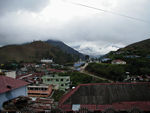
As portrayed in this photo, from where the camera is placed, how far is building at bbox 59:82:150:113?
812cm

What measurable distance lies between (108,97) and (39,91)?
55.0 ft

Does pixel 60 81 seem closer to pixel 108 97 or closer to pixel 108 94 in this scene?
pixel 108 94

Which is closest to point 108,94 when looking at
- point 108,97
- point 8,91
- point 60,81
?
point 108,97

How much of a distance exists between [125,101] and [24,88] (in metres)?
7.71

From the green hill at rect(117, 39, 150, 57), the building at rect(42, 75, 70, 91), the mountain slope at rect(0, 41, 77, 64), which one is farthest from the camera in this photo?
the mountain slope at rect(0, 41, 77, 64)

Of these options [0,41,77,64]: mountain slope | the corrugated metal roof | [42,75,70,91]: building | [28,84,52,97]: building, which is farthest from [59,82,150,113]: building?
[0,41,77,64]: mountain slope

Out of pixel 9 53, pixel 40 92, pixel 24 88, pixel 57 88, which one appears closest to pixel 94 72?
pixel 57 88

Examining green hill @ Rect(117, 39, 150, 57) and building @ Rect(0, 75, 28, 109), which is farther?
green hill @ Rect(117, 39, 150, 57)

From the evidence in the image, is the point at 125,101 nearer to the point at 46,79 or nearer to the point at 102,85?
the point at 102,85

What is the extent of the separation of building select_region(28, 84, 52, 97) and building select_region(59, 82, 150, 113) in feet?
44.0

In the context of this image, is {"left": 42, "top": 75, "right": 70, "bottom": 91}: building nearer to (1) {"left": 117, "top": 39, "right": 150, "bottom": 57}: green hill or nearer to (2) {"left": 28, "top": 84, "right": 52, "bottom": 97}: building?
(2) {"left": 28, "top": 84, "right": 52, "bottom": 97}: building

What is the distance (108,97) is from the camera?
8852 mm

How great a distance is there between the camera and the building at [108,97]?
8.12m

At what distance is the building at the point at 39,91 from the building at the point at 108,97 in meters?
13.4
